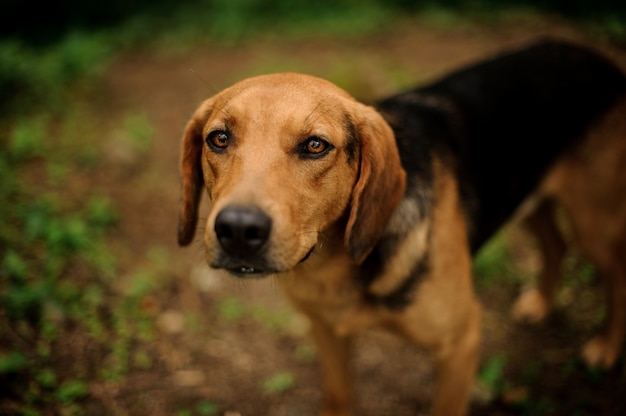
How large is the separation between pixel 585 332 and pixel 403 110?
2678 mm

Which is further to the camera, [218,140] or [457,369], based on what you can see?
[457,369]

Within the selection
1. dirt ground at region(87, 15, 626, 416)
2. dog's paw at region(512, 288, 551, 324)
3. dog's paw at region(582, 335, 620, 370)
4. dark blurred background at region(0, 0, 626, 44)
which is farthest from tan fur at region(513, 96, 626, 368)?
dark blurred background at region(0, 0, 626, 44)

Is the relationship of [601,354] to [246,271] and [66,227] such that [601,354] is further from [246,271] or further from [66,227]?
[66,227]

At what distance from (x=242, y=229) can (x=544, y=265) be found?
3328mm

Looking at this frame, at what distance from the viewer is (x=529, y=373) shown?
3930 millimetres

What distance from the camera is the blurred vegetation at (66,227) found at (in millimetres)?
3490

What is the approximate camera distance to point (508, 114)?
345 centimetres

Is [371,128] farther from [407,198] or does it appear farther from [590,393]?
[590,393]

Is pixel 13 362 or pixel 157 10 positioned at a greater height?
pixel 157 10

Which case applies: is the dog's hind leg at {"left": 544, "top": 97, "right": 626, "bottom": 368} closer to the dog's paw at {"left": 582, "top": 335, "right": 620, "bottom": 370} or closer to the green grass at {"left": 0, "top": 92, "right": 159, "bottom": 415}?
the dog's paw at {"left": 582, "top": 335, "right": 620, "bottom": 370}

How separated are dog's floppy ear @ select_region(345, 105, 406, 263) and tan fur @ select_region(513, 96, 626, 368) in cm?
174

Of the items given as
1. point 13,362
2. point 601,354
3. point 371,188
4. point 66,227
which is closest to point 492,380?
point 601,354

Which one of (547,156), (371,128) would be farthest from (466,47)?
(371,128)

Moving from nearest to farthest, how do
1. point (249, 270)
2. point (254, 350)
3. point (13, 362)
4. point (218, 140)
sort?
point (249, 270) → point (218, 140) → point (13, 362) → point (254, 350)
